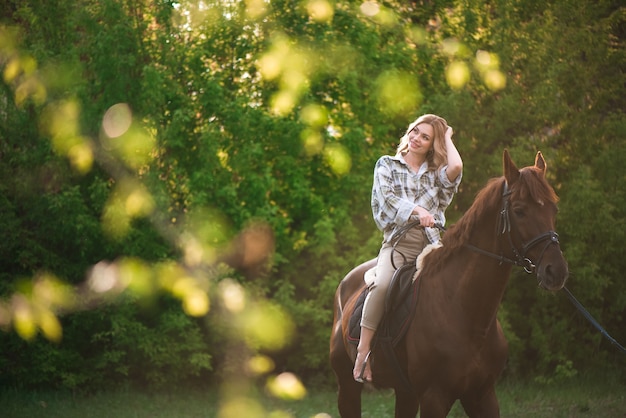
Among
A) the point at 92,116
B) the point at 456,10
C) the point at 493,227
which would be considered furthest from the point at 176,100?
the point at 493,227

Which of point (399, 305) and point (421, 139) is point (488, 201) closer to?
point (421, 139)

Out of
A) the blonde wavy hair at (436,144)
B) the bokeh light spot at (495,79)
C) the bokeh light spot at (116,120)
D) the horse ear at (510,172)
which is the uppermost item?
the bokeh light spot at (495,79)

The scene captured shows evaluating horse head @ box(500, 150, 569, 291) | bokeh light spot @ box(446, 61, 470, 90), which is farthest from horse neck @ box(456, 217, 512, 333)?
bokeh light spot @ box(446, 61, 470, 90)

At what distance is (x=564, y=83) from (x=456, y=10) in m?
2.72

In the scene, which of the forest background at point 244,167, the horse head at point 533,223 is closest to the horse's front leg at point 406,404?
the horse head at point 533,223

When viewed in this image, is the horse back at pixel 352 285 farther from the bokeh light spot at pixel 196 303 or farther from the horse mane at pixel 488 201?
the bokeh light spot at pixel 196 303

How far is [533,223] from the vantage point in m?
4.89

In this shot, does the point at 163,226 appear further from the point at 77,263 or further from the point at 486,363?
the point at 486,363

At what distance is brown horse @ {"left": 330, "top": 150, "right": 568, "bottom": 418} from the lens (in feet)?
16.1

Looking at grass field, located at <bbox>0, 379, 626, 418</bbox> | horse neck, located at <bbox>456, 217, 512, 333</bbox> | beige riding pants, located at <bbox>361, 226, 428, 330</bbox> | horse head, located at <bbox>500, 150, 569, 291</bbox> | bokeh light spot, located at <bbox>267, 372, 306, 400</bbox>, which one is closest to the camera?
horse head, located at <bbox>500, 150, 569, 291</bbox>

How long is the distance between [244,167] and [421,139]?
686 cm

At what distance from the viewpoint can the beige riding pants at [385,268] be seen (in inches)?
228

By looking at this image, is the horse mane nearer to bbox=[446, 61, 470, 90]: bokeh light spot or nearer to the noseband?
the noseband

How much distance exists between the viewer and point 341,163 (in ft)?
41.4
